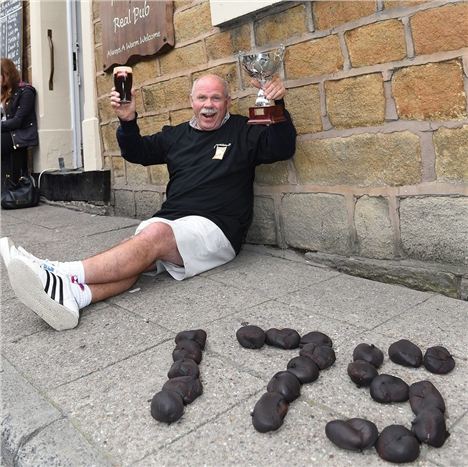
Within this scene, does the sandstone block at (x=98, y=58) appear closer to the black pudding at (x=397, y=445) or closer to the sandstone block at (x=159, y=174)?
the sandstone block at (x=159, y=174)

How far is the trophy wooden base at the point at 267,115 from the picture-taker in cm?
290

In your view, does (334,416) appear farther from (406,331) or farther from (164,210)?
(164,210)

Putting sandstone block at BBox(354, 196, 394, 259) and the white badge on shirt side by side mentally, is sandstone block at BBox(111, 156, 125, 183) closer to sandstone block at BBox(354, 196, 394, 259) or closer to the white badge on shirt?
the white badge on shirt

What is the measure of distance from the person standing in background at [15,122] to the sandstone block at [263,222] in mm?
3946

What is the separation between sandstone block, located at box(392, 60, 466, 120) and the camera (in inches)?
95.7

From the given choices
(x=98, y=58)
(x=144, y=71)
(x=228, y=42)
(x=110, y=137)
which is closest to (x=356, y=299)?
(x=228, y=42)

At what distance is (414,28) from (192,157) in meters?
1.55

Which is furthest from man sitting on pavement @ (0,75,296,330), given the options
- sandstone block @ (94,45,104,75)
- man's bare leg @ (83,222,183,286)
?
sandstone block @ (94,45,104,75)

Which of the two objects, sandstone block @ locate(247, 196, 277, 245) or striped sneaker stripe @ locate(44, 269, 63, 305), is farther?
sandstone block @ locate(247, 196, 277, 245)

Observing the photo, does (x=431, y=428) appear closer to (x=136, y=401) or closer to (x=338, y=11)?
(x=136, y=401)

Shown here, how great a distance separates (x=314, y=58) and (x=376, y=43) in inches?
16.8

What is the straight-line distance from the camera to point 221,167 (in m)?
3.17

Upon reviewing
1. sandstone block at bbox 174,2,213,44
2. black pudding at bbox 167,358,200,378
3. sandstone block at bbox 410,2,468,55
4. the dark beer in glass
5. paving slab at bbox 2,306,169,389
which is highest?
sandstone block at bbox 174,2,213,44

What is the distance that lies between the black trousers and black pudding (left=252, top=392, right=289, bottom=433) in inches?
218
